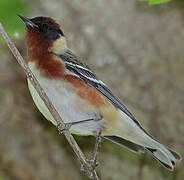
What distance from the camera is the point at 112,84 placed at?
18.0 feet

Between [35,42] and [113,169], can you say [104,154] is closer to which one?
[113,169]

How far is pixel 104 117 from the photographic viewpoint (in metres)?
3.34

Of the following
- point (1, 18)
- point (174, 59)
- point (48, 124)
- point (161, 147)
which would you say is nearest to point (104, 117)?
point (161, 147)

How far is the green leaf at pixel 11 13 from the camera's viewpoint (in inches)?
92.6

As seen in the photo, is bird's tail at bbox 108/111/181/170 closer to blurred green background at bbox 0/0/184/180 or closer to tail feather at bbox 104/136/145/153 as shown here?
tail feather at bbox 104/136/145/153

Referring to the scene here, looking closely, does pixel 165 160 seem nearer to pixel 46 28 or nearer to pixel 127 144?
pixel 127 144

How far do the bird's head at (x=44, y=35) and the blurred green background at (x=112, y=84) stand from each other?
1.26 m

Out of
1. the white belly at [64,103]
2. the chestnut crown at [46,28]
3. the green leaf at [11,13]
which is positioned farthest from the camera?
the chestnut crown at [46,28]

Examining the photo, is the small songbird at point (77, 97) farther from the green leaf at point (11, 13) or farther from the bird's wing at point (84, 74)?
the green leaf at point (11, 13)

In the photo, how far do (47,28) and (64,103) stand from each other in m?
0.69

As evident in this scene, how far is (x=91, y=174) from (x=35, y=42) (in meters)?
1.09

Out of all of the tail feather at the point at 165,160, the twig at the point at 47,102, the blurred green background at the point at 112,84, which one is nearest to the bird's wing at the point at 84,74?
the tail feather at the point at 165,160

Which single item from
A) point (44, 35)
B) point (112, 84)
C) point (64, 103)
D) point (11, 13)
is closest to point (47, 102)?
point (64, 103)

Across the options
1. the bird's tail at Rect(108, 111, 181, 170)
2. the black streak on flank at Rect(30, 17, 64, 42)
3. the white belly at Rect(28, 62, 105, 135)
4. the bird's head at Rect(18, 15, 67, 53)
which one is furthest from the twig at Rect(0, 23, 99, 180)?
the black streak on flank at Rect(30, 17, 64, 42)
